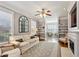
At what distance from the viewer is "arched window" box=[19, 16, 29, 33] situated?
→ 6805 mm

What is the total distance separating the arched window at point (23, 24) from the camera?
680 cm

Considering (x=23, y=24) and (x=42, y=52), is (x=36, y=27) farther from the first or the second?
(x=42, y=52)

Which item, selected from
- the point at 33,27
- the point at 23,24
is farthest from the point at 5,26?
the point at 33,27

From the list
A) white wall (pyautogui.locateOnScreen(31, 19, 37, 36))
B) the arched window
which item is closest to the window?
the arched window

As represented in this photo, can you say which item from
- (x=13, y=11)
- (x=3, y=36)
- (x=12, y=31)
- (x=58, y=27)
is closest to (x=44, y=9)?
(x=13, y=11)

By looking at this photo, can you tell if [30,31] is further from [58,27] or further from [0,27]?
[0,27]

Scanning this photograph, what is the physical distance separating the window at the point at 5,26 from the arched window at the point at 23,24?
3.70 feet

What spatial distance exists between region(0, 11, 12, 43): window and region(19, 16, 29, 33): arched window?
3.70ft

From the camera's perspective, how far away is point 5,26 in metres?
5.44

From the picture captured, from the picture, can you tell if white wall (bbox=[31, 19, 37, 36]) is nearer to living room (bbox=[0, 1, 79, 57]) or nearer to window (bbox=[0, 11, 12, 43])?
living room (bbox=[0, 1, 79, 57])

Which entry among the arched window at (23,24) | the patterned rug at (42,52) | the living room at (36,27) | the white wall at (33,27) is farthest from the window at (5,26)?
the white wall at (33,27)

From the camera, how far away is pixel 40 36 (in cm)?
865

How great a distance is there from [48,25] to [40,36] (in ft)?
3.75

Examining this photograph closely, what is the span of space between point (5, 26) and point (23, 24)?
1.87 m
